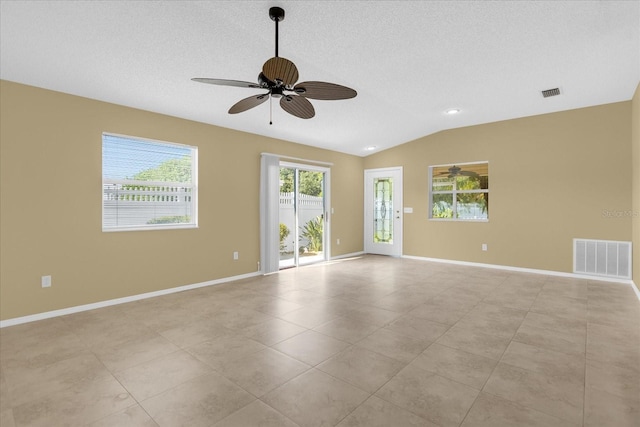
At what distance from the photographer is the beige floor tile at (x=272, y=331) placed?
116 inches

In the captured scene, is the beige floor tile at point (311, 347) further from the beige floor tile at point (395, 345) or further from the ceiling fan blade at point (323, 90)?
the ceiling fan blade at point (323, 90)

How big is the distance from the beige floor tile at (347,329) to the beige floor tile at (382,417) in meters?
0.93

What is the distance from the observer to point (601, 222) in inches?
200

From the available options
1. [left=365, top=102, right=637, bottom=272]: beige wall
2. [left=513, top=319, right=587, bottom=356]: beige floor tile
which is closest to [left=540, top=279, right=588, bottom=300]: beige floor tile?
[left=365, top=102, right=637, bottom=272]: beige wall

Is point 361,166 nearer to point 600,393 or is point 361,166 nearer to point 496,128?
point 496,128

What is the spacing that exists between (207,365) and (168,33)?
2891 millimetres

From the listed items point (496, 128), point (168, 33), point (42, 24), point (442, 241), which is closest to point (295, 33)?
point (168, 33)

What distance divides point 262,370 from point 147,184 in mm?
3235

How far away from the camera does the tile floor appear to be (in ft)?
6.22

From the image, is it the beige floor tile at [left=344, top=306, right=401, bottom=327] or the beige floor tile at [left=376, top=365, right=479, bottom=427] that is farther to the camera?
the beige floor tile at [left=344, top=306, right=401, bottom=327]

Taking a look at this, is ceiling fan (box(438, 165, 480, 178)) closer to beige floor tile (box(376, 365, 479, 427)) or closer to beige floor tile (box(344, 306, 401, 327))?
beige floor tile (box(344, 306, 401, 327))

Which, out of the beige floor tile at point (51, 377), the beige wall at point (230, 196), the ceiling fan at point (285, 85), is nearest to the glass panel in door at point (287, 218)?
the beige wall at point (230, 196)

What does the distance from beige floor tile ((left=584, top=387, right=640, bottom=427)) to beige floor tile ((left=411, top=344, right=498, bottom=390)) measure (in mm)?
562

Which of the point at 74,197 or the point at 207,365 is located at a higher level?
the point at 74,197
